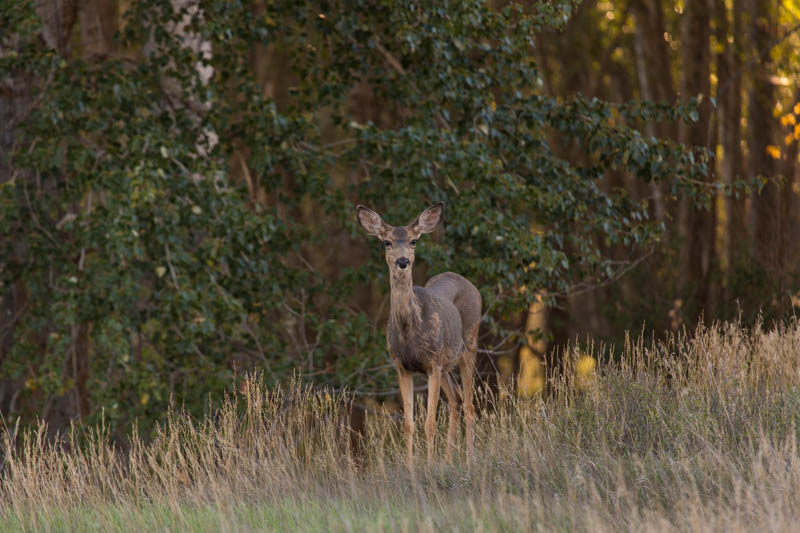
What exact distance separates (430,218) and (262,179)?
13.2 feet

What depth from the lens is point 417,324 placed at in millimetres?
9141

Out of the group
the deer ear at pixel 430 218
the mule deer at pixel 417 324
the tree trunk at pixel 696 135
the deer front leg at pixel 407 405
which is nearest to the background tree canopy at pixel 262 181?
the mule deer at pixel 417 324

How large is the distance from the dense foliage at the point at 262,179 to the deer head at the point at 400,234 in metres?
1.90

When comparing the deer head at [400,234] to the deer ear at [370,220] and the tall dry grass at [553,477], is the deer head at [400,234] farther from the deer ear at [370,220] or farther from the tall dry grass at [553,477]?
the tall dry grass at [553,477]

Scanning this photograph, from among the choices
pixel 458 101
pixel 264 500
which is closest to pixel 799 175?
pixel 458 101

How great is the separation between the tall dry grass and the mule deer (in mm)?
442

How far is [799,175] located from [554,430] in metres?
10.9

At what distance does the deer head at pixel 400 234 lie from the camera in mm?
8672

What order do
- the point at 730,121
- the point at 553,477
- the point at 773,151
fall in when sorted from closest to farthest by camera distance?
the point at 553,477 → the point at 773,151 → the point at 730,121

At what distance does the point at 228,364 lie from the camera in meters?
12.2

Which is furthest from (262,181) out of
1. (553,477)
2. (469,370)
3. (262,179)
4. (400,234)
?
(553,477)

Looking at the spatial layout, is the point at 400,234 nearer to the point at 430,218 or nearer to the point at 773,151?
the point at 430,218

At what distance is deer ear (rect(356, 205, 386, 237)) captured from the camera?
9039 millimetres

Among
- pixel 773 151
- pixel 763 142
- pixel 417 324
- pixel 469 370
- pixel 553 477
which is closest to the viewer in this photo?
pixel 553 477
